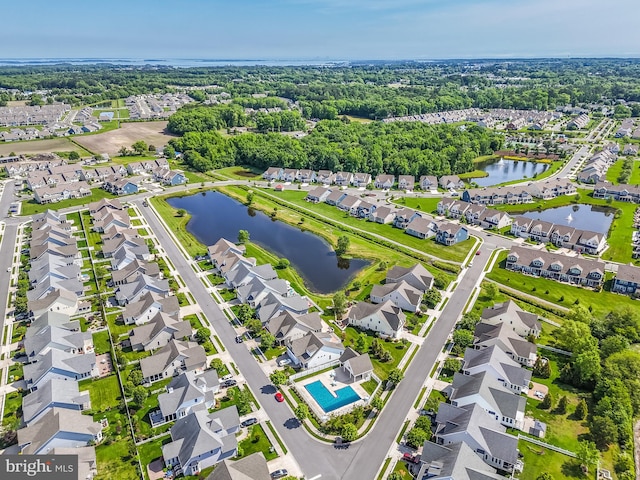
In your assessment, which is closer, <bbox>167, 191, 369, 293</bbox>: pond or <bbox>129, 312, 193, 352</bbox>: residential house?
<bbox>129, 312, 193, 352</bbox>: residential house

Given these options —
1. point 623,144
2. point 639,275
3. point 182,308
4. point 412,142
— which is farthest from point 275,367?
point 623,144

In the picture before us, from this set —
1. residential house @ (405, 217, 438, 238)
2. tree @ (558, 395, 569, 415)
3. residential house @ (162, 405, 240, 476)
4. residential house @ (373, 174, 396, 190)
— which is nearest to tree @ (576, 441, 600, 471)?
tree @ (558, 395, 569, 415)

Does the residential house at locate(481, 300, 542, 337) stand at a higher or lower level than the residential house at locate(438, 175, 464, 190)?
lower

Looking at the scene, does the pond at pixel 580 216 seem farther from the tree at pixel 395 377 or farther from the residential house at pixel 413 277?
the tree at pixel 395 377

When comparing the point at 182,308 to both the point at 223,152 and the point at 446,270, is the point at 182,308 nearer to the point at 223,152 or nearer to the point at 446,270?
the point at 446,270

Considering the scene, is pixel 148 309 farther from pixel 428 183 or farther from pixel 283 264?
pixel 428 183

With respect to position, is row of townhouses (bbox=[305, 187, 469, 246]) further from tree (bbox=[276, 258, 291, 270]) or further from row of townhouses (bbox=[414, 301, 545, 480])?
row of townhouses (bbox=[414, 301, 545, 480])

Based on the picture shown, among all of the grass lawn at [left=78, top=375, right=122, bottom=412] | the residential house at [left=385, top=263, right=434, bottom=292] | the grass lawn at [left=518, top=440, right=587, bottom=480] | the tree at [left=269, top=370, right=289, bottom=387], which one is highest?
the residential house at [left=385, top=263, right=434, bottom=292]
